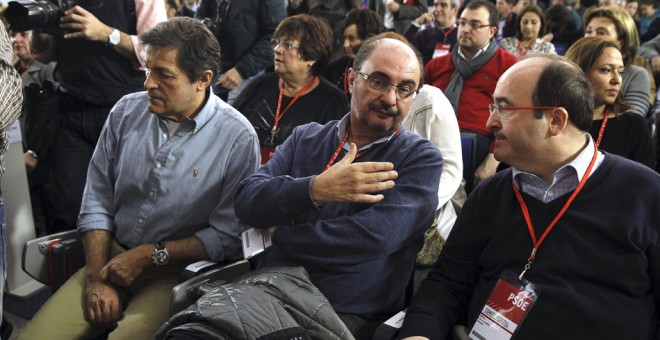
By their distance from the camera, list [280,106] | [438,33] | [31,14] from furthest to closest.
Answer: [438,33] → [280,106] → [31,14]

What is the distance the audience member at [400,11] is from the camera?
595cm

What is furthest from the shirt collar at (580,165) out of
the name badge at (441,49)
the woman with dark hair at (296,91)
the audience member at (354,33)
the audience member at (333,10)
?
the audience member at (333,10)

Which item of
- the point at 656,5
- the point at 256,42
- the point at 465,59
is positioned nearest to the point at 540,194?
the point at 465,59

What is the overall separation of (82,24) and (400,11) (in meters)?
3.78

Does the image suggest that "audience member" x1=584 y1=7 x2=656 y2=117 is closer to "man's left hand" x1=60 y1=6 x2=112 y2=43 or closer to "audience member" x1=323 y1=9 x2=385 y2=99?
"audience member" x1=323 y1=9 x2=385 y2=99

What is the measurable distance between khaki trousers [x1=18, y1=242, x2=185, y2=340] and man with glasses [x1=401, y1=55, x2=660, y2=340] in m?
0.82

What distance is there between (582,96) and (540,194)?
277 millimetres

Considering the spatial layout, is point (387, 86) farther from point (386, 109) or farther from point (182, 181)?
point (182, 181)

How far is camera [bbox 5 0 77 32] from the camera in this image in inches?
97.2

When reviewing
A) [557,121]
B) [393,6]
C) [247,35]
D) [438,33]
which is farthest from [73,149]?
[393,6]

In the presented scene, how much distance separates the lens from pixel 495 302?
1.67 meters

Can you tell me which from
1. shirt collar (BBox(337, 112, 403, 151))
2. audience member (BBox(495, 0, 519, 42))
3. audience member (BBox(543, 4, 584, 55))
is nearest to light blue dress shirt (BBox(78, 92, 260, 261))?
shirt collar (BBox(337, 112, 403, 151))

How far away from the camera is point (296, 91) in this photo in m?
3.22

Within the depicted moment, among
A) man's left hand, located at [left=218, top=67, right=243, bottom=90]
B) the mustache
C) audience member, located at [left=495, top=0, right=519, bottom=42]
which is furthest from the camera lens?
audience member, located at [left=495, top=0, right=519, bottom=42]
